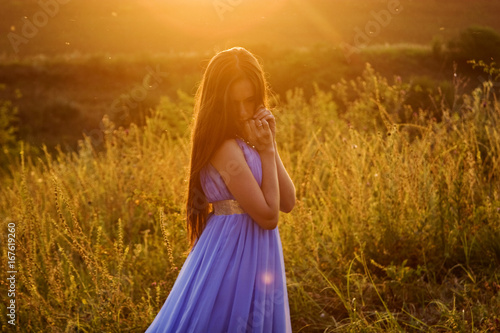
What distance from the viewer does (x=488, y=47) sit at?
1706 cm

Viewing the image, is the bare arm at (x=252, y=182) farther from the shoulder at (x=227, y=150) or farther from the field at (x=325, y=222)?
the field at (x=325, y=222)

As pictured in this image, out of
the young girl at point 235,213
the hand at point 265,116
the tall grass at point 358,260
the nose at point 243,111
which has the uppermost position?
the nose at point 243,111

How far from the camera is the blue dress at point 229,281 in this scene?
1.86 meters

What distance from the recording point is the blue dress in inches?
73.2

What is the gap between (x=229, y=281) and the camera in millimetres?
1896

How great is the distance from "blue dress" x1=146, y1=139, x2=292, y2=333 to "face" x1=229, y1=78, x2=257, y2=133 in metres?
0.12

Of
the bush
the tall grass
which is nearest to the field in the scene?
the tall grass

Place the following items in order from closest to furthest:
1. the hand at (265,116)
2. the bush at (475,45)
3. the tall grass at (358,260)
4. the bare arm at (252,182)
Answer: the bare arm at (252,182)
the hand at (265,116)
the tall grass at (358,260)
the bush at (475,45)

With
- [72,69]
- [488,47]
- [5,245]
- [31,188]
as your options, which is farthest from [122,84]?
[5,245]

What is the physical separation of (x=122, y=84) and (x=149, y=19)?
4648 millimetres

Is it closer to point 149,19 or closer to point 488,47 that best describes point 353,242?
point 488,47

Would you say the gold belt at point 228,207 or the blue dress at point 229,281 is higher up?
the gold belt at point 228,207

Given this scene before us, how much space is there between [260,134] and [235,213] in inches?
14.2
